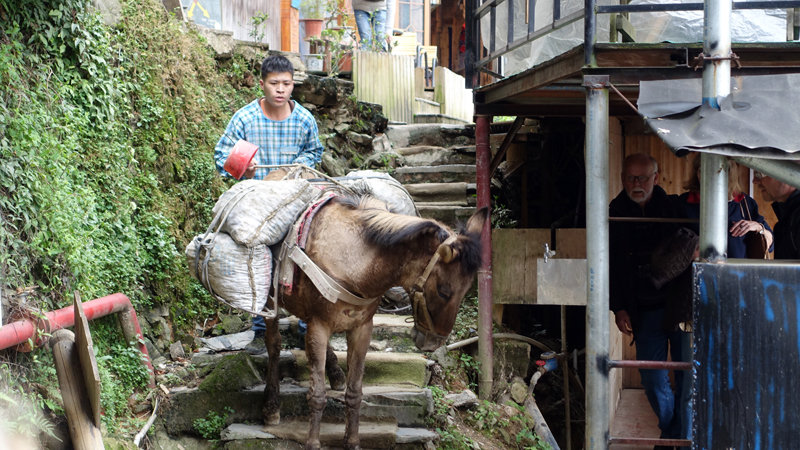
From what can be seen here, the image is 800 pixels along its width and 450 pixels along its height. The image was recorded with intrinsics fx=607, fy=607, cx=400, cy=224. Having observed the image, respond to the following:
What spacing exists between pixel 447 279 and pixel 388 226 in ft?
1.55

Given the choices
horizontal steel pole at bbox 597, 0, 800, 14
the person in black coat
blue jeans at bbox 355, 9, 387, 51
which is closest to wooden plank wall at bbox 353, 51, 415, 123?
blue jeans at bbox 355, 9, 387, 51

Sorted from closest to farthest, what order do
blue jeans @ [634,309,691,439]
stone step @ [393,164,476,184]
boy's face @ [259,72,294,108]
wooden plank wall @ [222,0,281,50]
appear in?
1. blue jeans @ [634,309,691,439]
2. boy's face @ [259,72,294,108]
3. stone step @ [393,164,476,184]
4. wooden plank wall @ [222,0,281,50]

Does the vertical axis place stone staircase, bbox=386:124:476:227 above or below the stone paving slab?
above

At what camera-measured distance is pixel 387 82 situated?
396 inches

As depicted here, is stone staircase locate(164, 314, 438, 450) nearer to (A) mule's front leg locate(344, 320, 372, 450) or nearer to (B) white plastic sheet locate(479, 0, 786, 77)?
(A) mule's front leg locate(344, 320, 372, 450)

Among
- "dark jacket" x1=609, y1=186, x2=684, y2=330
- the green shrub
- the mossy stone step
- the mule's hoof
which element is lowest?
the green shrub

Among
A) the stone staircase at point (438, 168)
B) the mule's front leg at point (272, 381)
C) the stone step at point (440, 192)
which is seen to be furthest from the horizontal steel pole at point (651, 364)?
the stone step at point (440, 192)

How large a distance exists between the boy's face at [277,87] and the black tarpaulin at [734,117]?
2543 millimetres

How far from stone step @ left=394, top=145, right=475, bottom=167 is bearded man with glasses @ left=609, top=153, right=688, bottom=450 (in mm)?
4642

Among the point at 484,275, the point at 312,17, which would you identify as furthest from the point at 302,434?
the point at 312,17

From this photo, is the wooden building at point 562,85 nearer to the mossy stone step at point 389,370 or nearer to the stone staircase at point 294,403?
the mossy stone step at point 389,370

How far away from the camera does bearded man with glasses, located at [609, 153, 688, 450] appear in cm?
408

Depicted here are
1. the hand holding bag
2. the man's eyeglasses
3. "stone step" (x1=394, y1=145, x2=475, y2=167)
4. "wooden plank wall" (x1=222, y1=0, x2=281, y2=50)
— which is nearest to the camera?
the hand holding bag

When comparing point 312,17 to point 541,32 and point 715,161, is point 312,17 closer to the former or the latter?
point 541,32
